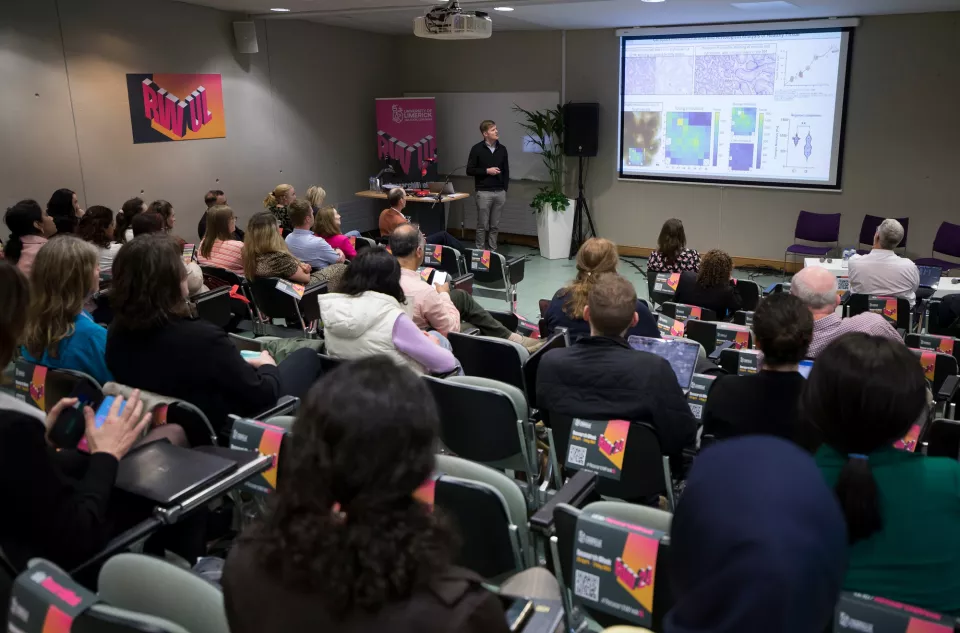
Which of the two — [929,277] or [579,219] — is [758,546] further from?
[579,219]

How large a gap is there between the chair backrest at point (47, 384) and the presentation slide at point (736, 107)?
7497mm

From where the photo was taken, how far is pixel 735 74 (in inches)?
320

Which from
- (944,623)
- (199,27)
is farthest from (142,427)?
(199,27)

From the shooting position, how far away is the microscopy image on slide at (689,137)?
27.8 ft

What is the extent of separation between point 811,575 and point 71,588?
3.79 ft

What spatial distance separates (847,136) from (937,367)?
540 centimetres

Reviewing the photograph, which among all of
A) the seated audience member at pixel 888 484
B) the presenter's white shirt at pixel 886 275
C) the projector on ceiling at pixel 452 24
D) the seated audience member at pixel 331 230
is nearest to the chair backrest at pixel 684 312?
the presenter's white shirt at pixel 886 275

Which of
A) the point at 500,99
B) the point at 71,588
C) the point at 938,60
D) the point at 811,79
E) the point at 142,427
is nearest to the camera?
the point at 71,588

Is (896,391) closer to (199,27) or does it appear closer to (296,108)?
(199,27)

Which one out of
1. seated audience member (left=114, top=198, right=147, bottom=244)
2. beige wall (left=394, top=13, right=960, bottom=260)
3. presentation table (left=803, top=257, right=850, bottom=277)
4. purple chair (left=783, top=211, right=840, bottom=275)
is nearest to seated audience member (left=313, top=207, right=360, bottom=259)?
seated audience member (left=114, top=198, right=147, bottom=244)

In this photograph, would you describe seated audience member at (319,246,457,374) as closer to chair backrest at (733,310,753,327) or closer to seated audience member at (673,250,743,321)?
chair backrest at (733,310,753,327)

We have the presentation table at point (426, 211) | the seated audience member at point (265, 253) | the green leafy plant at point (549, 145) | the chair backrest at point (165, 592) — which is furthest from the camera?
the presentation table at point (426, 211)

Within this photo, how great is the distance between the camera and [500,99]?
955 cm

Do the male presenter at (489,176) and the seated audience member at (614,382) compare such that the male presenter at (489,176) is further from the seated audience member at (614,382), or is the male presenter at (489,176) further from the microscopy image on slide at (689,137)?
the seated audience member at (614,382)
